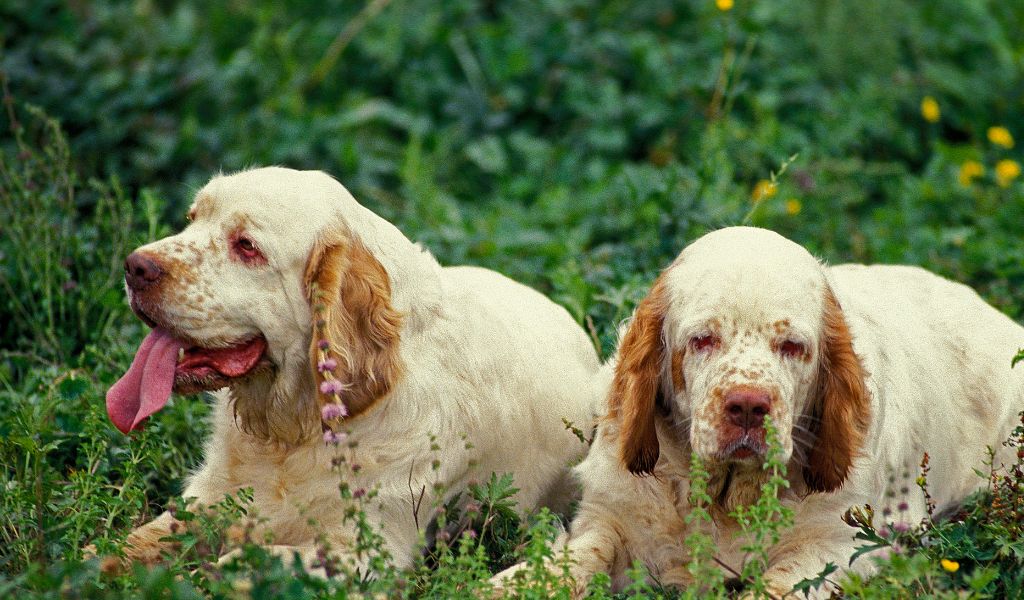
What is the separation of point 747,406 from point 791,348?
0.87 ft

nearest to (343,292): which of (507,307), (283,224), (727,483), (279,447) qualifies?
(283,224)

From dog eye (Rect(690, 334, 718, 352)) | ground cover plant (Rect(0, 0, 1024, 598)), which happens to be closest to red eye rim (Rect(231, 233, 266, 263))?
ground cover plant (Rect(0, 0, 1024, 598))

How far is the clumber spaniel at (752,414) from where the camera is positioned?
347 centimetres

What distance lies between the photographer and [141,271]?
11.9 ft

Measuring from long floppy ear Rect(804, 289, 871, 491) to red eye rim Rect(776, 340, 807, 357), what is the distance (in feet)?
0.36

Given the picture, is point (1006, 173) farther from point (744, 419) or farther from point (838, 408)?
point (744, 419)

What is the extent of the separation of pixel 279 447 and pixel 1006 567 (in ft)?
6.54

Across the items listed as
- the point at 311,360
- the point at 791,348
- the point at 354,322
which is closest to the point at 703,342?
the point at 791,348

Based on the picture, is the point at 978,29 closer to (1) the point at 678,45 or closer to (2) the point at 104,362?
(1) the point at 678,45

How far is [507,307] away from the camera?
4406mm

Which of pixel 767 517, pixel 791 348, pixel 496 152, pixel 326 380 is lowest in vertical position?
pixel 496 152

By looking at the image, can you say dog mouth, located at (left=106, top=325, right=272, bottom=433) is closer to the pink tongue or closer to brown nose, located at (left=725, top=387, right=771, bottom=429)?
the pink tongue

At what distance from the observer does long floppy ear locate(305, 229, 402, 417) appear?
365 cm

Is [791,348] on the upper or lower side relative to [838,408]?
upper
